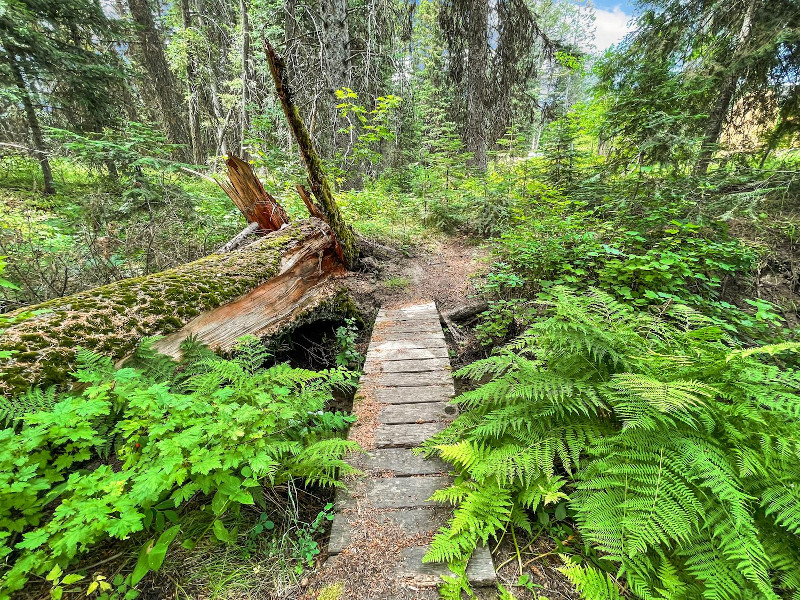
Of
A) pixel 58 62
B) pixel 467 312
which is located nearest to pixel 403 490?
pixel 467 312

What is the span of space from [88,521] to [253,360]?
130cm

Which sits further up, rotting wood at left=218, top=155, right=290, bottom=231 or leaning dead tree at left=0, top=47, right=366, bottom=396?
rotting wood at left=218, top=155, right=290, bottom=231

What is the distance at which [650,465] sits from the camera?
171 centimetres

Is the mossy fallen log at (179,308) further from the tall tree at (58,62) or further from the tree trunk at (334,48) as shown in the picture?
the tall tree at (58,62)

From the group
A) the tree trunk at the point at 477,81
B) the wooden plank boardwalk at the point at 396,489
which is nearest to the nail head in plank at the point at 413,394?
the wooden plank boardwalk at the point at 396,489

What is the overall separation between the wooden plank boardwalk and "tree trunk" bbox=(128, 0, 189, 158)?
15.8 meters

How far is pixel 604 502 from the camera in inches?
66.3

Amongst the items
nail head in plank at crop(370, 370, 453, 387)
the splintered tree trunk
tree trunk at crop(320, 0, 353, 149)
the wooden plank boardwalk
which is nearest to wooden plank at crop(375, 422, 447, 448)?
the wooden plank boardwalk

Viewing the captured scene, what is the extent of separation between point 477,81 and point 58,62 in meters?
11.1

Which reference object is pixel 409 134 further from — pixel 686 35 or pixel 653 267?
pixel 653 267

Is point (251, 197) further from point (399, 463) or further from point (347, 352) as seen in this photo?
point (399, 463)

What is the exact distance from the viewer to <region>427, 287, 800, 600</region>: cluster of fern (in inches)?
57.9

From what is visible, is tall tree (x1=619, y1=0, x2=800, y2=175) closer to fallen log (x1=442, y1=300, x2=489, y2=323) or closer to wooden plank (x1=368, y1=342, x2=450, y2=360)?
fallen log (x1=442, y1=300, x2=489, y2=323)

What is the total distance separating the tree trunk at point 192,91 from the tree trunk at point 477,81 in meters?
12.5
